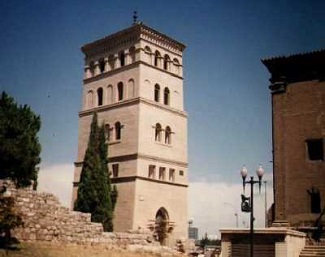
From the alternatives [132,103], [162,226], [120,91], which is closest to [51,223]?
[162,226]

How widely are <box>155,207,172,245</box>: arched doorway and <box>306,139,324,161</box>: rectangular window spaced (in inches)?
715

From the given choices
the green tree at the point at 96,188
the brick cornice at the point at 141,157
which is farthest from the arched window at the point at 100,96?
the green tree at the point at 96,188

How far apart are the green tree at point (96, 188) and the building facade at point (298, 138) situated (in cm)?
1457

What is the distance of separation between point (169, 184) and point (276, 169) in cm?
1689

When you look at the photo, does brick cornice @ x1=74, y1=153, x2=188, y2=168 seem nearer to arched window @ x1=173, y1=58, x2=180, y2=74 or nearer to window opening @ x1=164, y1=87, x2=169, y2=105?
window opening @ x1=164, y1=87, x2=169, y2=105

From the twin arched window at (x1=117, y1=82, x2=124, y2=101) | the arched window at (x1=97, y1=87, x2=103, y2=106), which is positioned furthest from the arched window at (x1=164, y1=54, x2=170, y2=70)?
the arched window at (x1=97, y1=87, x2=103, y2=106)

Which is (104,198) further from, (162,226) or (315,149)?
(315,149)

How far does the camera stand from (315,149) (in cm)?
2595

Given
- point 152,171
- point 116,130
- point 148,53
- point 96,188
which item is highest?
point 148,53

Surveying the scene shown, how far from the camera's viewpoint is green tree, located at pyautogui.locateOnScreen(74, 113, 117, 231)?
35594 millimetres

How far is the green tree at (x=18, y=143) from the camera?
2409cm

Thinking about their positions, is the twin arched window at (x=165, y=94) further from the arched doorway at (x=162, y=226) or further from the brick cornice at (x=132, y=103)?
the arched doorway at (x=162, y=226)

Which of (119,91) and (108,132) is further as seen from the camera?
(119,91)

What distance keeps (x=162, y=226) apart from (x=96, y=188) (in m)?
8.32
